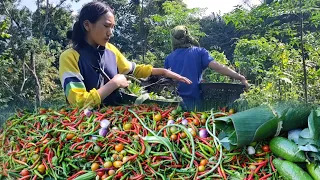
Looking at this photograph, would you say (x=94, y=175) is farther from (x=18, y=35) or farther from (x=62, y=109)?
(x=18, y=35)

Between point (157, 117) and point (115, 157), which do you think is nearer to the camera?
point (115, 157)

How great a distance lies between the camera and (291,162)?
95cm

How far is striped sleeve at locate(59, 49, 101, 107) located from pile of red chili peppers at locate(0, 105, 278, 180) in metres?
0.06

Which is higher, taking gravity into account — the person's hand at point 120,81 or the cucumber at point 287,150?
the person's hand at point 120,81

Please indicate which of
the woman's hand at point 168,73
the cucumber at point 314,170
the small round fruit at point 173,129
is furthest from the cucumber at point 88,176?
the woman's hand at point 168,73

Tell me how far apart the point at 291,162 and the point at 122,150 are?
0.48m

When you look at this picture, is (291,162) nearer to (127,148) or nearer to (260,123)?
(260,123)

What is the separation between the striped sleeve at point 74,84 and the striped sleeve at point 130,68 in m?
0.38

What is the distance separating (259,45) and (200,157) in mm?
4062

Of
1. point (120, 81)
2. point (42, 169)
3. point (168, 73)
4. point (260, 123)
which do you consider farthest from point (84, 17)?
point (260, 123)

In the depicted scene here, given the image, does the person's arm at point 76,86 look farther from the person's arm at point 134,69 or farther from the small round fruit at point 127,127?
the person's arm at point 134,69

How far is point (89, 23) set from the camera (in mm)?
1888

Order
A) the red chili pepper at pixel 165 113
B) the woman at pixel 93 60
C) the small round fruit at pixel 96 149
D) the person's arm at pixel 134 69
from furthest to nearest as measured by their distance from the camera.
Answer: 1. the person's arm at pixel 134 69
2. the woman at pixel 93 60
3. the red chili pepper at pixel 165 113
4. the small round fruit at pixel 96 149

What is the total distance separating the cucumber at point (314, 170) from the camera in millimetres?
912
